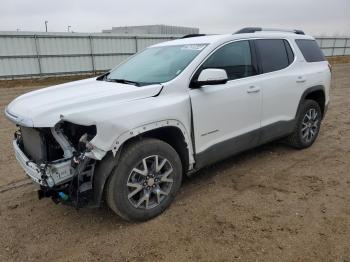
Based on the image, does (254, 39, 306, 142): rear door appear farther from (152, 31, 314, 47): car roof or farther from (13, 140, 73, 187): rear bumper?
(13, 140, 73, 187): rear bumper

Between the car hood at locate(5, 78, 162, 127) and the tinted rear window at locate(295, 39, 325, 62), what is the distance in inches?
116

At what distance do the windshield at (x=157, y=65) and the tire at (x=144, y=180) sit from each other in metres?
0.83

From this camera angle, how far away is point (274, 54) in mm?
4676

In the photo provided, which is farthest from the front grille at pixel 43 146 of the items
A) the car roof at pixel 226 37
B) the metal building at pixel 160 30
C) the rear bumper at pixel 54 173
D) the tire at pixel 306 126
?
the metal building at pixel 160 30

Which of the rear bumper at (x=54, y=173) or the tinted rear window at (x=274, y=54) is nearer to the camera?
the rear bumper at (x=54, y=173)

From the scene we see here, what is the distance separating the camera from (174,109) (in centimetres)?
337

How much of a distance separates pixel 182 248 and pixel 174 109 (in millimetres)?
1353

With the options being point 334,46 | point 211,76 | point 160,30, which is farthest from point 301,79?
point 334,46

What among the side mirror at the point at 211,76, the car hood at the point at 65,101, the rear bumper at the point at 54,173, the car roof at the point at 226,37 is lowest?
the rear bumper at the point at 54,173

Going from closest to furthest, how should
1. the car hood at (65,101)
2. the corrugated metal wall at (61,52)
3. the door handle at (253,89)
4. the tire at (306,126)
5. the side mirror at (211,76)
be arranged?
the car hood at (65,101) < the side mirror at (211,76) < the door handle at (253,89) < the tire at (306,126) < the corrugated metal wall at (61,52)

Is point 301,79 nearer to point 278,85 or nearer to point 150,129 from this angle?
point 278,85

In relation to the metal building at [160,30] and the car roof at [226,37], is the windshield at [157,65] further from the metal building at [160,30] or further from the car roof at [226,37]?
the metal building at [160,30]

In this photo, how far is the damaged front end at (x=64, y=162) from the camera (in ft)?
9.66

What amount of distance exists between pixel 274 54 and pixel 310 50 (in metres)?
1.07
